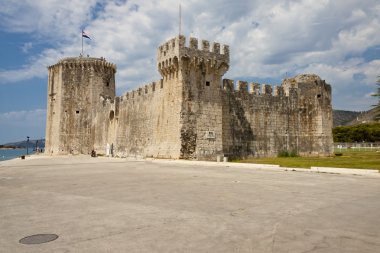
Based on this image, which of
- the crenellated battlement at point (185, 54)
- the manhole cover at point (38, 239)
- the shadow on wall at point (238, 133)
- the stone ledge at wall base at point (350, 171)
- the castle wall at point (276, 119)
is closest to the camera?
the manhole cover at point (38, 239)

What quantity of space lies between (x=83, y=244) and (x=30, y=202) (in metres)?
3.55

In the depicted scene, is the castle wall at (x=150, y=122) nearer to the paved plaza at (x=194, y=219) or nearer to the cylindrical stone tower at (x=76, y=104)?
the cylindrical stone tower at (x=76, y=104)

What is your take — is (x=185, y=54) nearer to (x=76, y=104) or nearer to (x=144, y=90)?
(x=144, y=90)

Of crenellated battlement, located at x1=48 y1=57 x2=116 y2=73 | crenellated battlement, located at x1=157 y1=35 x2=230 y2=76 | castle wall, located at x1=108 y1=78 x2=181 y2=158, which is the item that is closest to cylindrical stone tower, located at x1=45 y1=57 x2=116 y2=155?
crenellated battlement, located at x1=48 y1=57 x2=116 y2=73

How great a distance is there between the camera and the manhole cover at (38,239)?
434 cm

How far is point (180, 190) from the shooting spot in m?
8.70

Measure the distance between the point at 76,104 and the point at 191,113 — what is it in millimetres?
21680

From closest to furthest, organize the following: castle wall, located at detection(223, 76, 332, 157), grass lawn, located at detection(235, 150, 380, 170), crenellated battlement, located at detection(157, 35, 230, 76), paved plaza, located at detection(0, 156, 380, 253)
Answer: paved plaza, located at detection(0, 156, 380, 253) < grass lawn, located at detection(235, 150, 380, 170) < crenellated battlement, located at detection(157, 35, 230, 76) < castle wall, located at detection(223, 76, 332, 157)

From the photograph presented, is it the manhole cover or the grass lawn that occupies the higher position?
the grass lawn

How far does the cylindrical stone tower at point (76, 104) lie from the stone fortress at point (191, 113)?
0.11m

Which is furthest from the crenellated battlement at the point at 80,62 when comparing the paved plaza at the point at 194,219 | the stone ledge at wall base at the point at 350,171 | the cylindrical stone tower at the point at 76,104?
the paved plaza at the point at 194,219

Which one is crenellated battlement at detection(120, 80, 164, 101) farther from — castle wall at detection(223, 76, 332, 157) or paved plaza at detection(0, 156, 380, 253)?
paved plaza at detection(0, 156, 380, 253)

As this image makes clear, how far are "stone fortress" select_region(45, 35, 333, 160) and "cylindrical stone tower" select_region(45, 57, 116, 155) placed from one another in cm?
11

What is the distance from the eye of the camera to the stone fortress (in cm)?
2292
